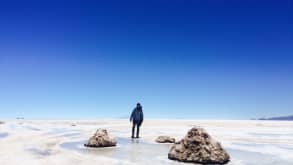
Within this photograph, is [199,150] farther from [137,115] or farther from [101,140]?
[137,115]

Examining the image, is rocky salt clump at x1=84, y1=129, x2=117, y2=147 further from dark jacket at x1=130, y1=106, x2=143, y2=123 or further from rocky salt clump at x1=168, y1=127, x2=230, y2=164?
dark jacket at x1=130, y1=106, x2=143, y2=123

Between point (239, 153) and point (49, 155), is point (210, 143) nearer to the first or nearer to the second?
point (239, 153)

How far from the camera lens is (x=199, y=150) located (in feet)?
38.3

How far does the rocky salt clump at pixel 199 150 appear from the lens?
37.4 ft

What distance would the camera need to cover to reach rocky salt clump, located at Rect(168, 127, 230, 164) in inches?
449

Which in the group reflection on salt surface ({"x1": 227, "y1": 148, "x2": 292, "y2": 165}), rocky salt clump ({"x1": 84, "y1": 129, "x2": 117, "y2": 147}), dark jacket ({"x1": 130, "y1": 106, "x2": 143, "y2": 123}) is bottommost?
reflection on salt surface ({"x1": 227, "y1": 148, "x2": 292, "y2": 165})

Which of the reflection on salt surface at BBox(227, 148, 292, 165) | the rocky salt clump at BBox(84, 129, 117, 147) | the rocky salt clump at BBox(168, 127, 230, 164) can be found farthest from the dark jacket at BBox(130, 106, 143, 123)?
the rocky salt clump at BBox(168, 127, 230, 164)

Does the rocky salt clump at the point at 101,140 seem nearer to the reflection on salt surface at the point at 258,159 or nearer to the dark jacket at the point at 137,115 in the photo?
the dark jacket at the point at 137,115

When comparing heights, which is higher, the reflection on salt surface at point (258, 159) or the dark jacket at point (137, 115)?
the dark jacket at point (137, 115)

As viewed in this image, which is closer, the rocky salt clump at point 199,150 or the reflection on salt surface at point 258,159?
the rocky salt clump at point 199,150

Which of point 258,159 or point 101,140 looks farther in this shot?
point 101,140

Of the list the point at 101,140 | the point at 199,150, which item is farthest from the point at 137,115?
the point at 199,150

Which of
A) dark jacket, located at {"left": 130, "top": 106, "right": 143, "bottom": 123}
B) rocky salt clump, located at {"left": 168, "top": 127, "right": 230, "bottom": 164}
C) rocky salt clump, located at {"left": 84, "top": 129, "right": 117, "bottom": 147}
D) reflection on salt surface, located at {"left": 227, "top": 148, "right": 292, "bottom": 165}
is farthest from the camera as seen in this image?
dark jacket, located at {"left": 130, "top": 106, "right": 143, "bottom": 123}

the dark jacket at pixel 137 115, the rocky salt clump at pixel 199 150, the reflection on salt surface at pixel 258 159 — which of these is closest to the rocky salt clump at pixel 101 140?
the rocky salt clump at pixel 199 150
